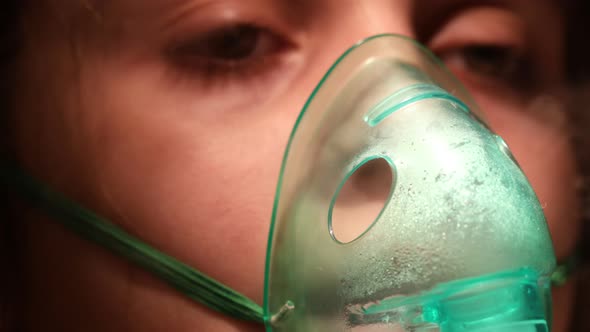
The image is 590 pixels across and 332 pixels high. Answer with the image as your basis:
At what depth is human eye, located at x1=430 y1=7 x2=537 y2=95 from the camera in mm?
802

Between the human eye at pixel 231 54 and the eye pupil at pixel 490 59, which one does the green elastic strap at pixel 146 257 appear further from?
the eye pupil at pixel 490 59

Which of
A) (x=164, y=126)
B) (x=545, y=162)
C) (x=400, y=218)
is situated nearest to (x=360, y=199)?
(x=400, y=218)

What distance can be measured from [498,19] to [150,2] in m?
0.45

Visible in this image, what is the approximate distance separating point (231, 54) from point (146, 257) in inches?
9.2

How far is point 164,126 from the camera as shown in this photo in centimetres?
64

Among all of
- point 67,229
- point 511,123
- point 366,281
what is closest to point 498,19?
point 511,123

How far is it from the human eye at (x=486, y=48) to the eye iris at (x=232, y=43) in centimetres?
24

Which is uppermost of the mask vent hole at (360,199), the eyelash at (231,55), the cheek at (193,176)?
the eyelash at (231,55)

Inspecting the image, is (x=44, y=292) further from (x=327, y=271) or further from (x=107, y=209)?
(x=327, y=271)

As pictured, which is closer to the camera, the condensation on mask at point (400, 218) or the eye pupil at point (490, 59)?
the condensation on mask at point (400, 218)

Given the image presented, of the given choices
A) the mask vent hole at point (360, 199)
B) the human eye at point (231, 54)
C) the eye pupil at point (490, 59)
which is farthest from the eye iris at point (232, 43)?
the eye pupil at point (490, 59)

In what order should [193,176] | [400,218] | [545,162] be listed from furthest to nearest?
[545,162], [193,176], [400,218]

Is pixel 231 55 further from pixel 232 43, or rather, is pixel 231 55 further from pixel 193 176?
pixel 193 176

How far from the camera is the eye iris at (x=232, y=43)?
673 mm
